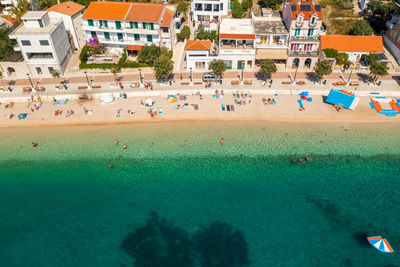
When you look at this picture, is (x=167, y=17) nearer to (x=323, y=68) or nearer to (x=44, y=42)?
(x=44, y=42)

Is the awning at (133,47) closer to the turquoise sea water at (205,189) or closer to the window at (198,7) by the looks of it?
the window at (198,7)

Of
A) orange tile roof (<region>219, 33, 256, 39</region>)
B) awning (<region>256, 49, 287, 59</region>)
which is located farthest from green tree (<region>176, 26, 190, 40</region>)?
awning (<region>256, 49, 287, 59</region>)

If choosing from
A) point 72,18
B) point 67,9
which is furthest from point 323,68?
point 67,9

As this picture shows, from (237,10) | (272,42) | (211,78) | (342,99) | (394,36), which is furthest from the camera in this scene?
(237,10)

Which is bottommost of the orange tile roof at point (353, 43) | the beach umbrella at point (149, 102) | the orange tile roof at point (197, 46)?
the beach umbrella at point (149, 102)

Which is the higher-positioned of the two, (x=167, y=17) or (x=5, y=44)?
(x=167, y=17)

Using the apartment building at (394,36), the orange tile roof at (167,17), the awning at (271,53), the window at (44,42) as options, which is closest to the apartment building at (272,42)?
the awning at (271,53)
